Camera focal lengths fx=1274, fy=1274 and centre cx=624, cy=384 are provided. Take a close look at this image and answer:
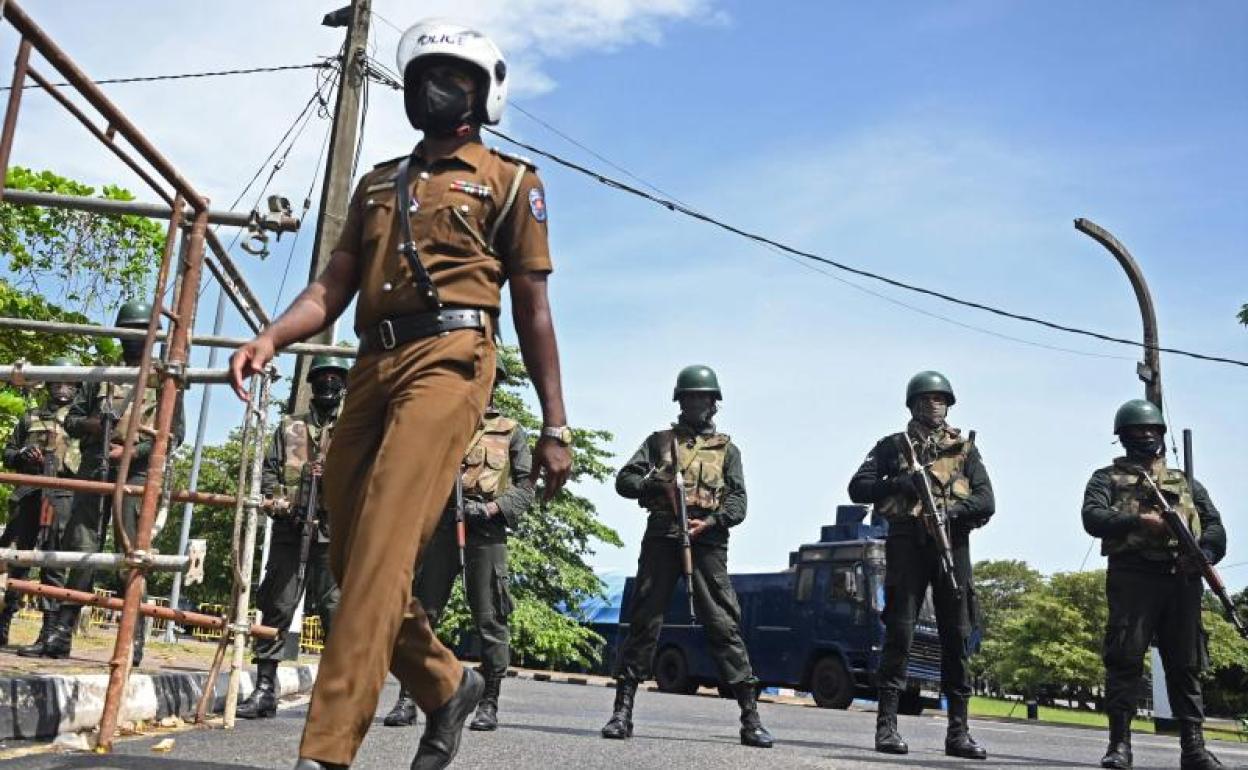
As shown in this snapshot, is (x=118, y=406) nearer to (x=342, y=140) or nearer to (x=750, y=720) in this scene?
(x=750, y=720)

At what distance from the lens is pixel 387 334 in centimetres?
346

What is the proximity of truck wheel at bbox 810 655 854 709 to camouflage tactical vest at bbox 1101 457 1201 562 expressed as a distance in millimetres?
14121

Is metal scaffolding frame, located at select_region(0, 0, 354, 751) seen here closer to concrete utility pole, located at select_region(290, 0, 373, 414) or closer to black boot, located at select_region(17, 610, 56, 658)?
black boot, located at select_region(17, 610, 56, 658)

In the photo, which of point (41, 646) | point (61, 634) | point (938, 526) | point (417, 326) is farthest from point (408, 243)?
point (41, 646)

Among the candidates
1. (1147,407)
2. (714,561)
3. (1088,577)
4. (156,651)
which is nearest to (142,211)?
(714,561)

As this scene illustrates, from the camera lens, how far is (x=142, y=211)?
458 cm

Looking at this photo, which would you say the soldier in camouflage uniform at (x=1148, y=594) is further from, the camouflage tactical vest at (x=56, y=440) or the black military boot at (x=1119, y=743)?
the camouflage tactical vest at (x=56, y=440)

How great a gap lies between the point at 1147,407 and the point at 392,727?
187 inches

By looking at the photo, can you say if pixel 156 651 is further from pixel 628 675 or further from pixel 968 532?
pixel 968 532

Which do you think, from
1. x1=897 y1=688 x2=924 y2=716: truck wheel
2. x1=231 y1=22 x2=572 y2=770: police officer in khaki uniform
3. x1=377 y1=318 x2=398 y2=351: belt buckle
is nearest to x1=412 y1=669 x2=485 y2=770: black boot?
x1=231 y1=22 x2=572 y2=770: police officer in khaki uniform

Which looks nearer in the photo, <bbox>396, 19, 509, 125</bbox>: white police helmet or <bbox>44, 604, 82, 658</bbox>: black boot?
<bbox>396, 19, 509, 125</bbox>: white police helmet

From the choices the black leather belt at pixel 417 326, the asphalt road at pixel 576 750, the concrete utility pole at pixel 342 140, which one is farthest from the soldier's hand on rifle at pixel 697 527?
the concrete utility pole at pixel 342 140

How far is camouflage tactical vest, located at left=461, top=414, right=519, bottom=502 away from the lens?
7000 millimetres

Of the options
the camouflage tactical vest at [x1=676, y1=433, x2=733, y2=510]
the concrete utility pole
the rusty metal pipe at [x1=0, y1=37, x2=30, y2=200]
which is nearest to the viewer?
the rusty metal pipe at [x1=0, y1=37, x2=30, y2=200]
